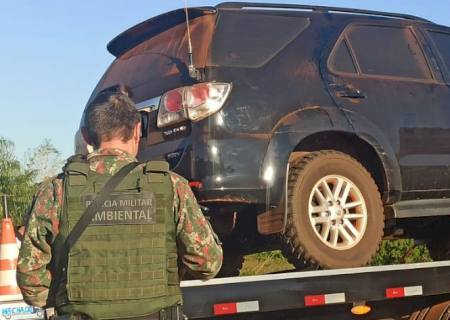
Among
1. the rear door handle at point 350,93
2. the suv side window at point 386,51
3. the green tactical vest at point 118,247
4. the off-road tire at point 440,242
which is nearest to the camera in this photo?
the green tactical vest at point 118,247

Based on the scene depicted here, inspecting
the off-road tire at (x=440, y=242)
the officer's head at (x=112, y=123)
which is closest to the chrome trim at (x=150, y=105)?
the officer's head at (x=112, y=123)

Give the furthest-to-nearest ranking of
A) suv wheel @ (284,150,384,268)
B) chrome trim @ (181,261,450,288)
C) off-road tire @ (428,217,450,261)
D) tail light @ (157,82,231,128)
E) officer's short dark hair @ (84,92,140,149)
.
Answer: off-road tire @ (428,217,450,261) → suv wheel @ (284,150,384,268) → tail light @ (157,82,231,128) → chrome trim @ (181,261,450,288) → officer's short dark hair @ (84,92,140,149)

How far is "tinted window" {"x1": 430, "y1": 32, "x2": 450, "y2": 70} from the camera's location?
561 centimetres

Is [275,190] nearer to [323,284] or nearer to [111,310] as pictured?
[323,284]

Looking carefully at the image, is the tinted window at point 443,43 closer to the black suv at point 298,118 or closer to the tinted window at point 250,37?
the black suv at point 298,118

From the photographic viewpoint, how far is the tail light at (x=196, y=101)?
4.38m

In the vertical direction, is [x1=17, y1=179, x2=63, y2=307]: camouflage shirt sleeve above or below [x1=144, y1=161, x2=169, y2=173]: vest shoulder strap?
below

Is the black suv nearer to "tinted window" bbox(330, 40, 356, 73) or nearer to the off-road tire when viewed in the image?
"tinted window" bbox(330, 40, 356, 73)

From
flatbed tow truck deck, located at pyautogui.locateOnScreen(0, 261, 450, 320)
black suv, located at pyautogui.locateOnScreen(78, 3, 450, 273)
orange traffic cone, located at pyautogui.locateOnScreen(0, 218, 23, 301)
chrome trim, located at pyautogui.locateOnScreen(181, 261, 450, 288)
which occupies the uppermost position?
black suv, located at pyautogui.locateOnScreen(78, 3, 450, 273)

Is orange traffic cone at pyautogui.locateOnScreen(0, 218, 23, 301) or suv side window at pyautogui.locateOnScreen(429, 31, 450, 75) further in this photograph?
suv side window at pyautogui.locateOnScreen(429, 31, 450, 75)

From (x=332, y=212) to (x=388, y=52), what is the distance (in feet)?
4.22

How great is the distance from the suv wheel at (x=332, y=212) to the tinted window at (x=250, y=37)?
697 millimetres

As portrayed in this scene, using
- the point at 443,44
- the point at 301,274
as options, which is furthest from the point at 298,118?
the point at 443,44

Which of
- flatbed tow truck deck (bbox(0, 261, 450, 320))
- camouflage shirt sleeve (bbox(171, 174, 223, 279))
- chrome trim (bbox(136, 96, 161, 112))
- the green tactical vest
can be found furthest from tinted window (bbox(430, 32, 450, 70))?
the green tactical vest
